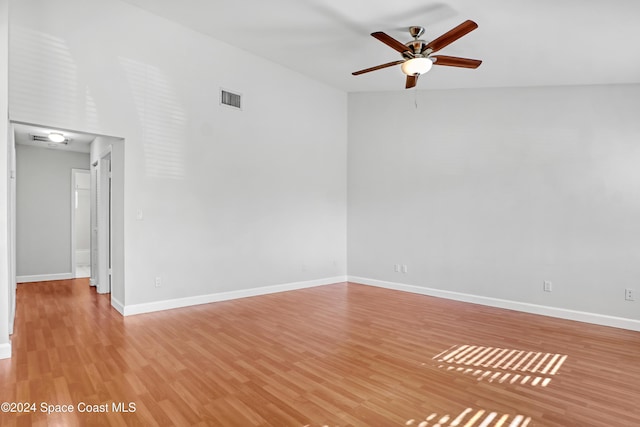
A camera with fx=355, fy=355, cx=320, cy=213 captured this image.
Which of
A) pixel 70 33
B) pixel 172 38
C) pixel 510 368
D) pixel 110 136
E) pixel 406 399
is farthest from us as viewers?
pixel 172 38

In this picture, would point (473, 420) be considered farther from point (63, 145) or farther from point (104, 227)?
point (63, 145)

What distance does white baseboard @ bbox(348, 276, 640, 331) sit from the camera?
4.18m

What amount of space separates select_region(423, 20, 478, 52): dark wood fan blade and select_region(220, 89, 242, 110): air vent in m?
2.83

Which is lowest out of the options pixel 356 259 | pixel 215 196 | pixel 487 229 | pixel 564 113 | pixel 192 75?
pixel 356 259

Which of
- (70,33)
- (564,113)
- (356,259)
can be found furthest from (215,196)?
(564,113)

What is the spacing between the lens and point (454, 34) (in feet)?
10.5

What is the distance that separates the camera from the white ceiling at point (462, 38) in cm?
322

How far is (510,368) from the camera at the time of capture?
2.96 m

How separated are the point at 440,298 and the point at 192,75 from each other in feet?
15.9

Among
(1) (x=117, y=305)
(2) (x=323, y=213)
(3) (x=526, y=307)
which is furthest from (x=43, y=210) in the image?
(3) (x=526, y=307)

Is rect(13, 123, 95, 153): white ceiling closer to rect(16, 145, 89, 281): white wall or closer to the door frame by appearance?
rect(16, 145, 89, 281): white wall

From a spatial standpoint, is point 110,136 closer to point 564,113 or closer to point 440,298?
point 440,298

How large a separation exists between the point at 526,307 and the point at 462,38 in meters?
3.52

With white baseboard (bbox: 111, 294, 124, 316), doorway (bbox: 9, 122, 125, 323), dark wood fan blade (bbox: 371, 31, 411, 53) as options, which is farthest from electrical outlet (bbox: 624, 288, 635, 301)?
doorway (bbox: 9, 122, 125, 323)
